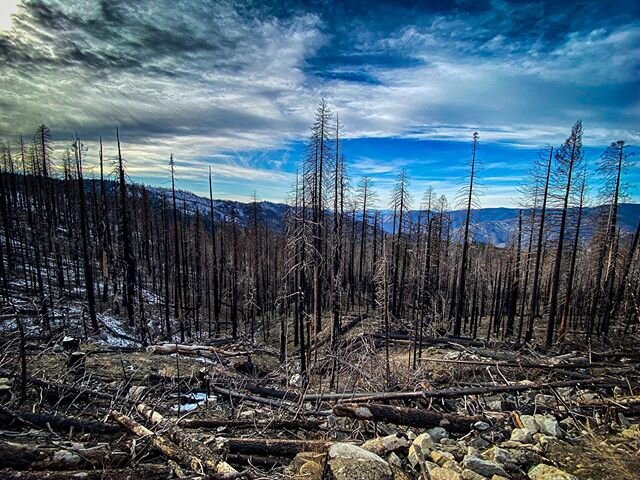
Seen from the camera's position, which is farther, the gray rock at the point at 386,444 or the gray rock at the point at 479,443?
the gray rock at the point at 479,443

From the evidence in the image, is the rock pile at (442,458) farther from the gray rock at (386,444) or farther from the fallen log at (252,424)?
the fallen log at (252,424)

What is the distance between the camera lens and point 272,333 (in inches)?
1371

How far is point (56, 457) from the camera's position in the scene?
3.69 metres

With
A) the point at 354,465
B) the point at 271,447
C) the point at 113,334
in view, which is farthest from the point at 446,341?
the point at 113,334

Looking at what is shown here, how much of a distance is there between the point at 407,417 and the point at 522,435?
1816 millimetres

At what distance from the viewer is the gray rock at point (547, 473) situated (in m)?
4.05

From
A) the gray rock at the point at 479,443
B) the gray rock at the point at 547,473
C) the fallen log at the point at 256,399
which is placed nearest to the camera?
the gray rock at the point at 547,473

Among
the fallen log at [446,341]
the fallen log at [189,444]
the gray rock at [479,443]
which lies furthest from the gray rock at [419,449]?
the fallen log at [446,341]

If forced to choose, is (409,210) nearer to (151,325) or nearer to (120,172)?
(120,172)

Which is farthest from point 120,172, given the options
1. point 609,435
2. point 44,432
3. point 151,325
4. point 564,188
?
point 564,188

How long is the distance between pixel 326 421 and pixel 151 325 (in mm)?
29881

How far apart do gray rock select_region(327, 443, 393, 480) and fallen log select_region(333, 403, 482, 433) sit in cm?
110

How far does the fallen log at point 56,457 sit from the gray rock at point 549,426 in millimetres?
6492

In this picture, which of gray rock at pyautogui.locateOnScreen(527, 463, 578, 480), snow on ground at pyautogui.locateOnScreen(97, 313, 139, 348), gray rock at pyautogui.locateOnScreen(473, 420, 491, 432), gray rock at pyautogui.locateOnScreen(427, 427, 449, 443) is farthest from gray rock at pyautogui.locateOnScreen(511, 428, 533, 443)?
snow on ground at pyautogui.locateOnScreen(97, 313, 139, 348)
